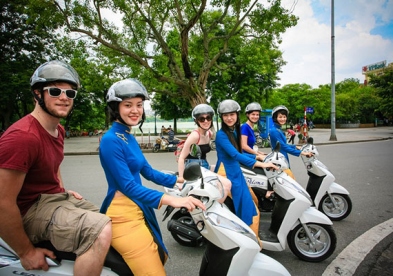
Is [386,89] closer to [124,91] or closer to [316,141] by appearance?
[316,141]

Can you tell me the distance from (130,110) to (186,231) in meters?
1.82

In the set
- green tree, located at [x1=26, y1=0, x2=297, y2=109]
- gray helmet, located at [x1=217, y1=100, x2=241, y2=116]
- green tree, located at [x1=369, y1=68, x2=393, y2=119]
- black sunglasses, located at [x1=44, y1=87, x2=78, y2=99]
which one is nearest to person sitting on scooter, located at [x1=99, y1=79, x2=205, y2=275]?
black sunglasses, located at [x1=44, y1=87, x2=78, y2=99]

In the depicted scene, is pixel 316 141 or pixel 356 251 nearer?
pixel 356 251

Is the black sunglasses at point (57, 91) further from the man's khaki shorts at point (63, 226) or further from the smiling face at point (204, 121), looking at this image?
the smiling face at point (204, 121)

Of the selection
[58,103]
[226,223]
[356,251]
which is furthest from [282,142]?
[58,103]

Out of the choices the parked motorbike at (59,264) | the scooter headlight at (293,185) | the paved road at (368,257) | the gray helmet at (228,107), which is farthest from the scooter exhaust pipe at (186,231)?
the parked motorbike at (59,264)

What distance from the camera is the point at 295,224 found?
2686 millimetres

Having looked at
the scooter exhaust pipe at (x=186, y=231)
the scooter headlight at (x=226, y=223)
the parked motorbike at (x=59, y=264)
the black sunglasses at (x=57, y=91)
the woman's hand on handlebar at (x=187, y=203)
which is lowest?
the scooter exhaust pipe at (x=186, y=231)

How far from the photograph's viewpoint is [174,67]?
558 inches

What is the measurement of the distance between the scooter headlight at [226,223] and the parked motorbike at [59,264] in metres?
0.56

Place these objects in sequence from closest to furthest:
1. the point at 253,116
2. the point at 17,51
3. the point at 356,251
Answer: the point at 356,251
the point at 253,116
the point at 17,51

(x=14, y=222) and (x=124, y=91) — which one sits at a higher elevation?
(x=124, y=91)

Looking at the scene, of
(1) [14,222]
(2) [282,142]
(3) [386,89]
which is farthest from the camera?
(3) [386,89]

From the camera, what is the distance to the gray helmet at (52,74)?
1.39m
